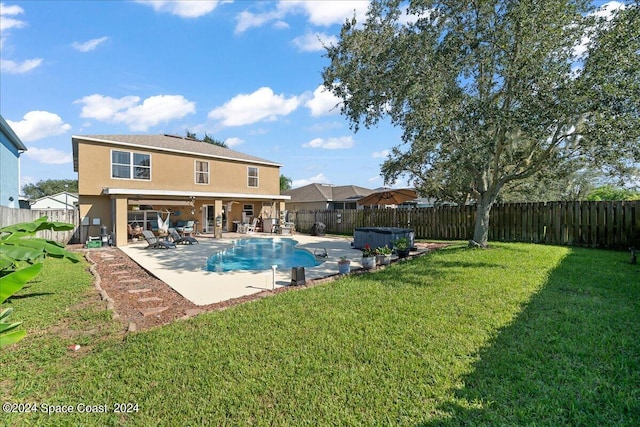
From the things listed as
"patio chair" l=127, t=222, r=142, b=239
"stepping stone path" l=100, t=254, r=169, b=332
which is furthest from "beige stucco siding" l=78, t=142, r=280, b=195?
"stepping stone path" l=100, t=254, r=169, b=332

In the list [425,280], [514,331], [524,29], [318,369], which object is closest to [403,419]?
[318,369]

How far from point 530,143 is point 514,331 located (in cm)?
960

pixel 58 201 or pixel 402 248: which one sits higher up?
pixel 58 201

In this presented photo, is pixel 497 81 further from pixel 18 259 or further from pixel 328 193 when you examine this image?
pixel 328 193

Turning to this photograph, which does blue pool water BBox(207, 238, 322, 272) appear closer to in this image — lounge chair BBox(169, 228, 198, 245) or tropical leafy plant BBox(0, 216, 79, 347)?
lounge chair BBox(169, 228, 198, 245)

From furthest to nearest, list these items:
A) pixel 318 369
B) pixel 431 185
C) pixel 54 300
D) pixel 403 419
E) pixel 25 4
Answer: pixel 431 185 → pixel 25 4 → pixel 54 300 → pixel 318 369 → pixel 403 419

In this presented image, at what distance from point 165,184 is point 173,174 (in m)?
0.89

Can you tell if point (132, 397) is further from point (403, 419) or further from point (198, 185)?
point (198, 185)

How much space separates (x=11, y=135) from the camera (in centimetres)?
1531

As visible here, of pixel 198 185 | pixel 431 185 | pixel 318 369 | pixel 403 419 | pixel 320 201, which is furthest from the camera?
pixel 320 201

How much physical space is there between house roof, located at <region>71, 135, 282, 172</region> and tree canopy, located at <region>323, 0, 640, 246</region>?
13.0m

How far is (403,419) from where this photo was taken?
2.76m

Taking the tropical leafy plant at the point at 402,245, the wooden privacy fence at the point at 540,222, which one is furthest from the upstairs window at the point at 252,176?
the tropical leafy plant at the point at 402,245

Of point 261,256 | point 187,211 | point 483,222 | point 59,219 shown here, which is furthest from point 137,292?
point 187,211
